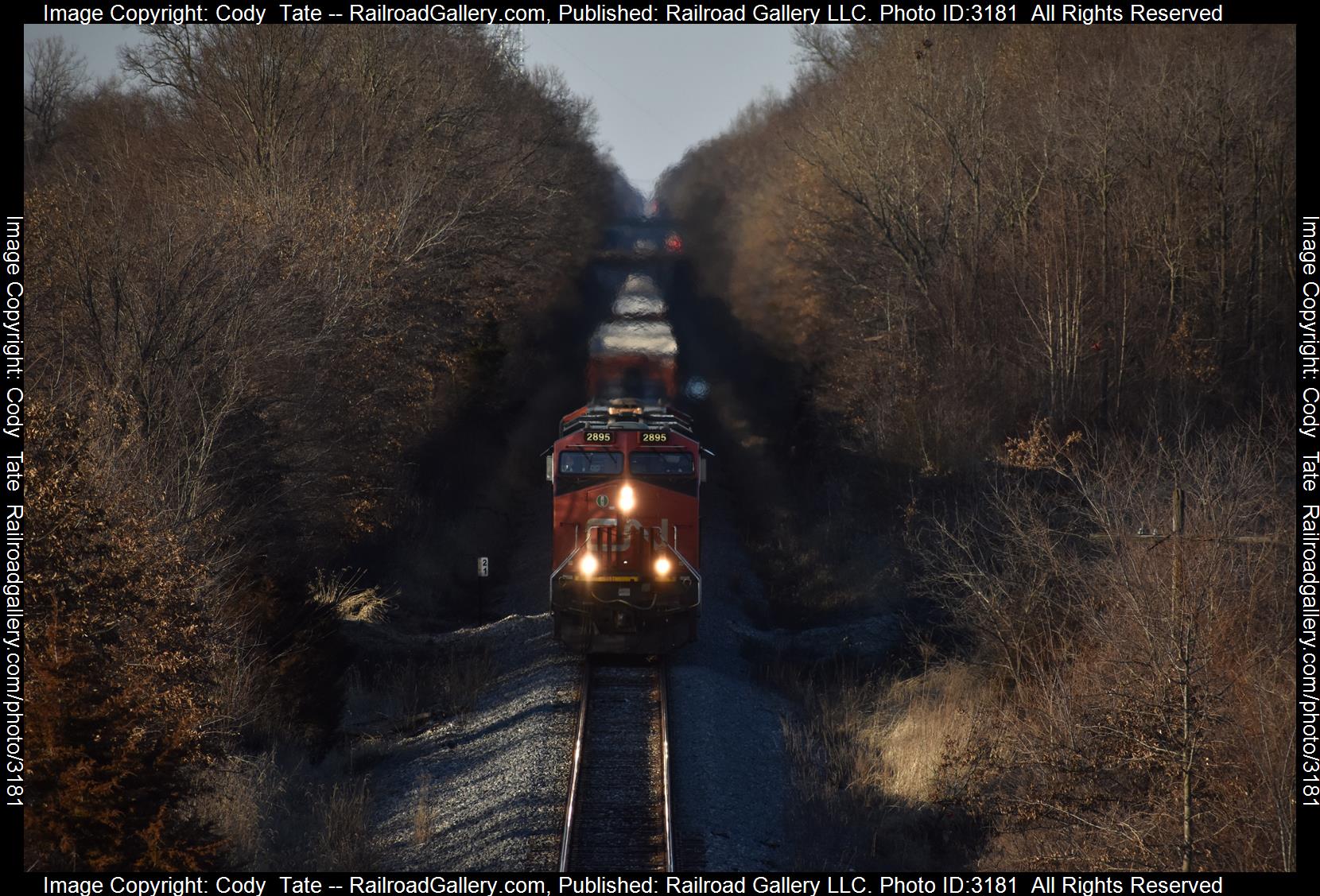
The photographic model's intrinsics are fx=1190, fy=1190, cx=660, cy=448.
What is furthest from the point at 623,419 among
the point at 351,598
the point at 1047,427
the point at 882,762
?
the point at 1047,427

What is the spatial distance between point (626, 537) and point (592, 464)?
154cm

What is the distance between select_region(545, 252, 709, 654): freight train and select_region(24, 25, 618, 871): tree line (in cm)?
404

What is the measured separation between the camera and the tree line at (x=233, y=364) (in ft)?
36.9

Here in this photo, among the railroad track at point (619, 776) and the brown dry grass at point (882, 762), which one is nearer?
the railroad track at point (619, 776)

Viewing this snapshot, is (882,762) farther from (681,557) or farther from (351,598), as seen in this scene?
(351,598)

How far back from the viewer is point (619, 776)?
1467 centimetres

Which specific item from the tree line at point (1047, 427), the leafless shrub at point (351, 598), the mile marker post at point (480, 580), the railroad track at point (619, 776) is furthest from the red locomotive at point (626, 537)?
the leafless shrub at point (351, 598)

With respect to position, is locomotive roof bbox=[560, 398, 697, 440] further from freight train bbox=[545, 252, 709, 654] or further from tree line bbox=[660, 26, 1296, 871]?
tree line bbox=[660, 26, 1296, 871]

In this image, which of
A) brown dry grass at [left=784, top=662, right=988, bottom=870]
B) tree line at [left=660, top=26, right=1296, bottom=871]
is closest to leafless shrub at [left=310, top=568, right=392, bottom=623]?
tree line at [left=660, top=26, right=1296, bottom=871]

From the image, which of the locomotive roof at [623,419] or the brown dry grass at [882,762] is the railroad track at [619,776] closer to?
the brown dry grass at [882,762]

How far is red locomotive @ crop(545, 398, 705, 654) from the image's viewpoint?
1891 cm

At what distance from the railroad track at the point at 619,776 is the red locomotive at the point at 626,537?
0.70 metres

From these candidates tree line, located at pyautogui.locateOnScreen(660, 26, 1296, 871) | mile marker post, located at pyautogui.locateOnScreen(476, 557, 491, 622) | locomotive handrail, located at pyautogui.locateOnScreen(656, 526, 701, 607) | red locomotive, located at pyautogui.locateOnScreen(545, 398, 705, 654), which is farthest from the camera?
mile marker post, located at pyautogui.locateOnScreen(476, 557, 491, 622)
